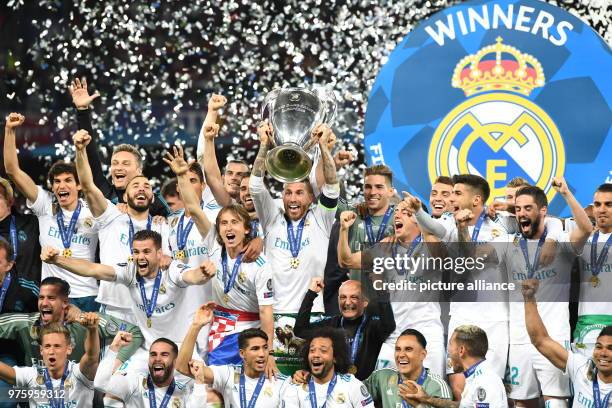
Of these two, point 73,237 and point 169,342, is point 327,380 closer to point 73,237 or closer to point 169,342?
point 169,342

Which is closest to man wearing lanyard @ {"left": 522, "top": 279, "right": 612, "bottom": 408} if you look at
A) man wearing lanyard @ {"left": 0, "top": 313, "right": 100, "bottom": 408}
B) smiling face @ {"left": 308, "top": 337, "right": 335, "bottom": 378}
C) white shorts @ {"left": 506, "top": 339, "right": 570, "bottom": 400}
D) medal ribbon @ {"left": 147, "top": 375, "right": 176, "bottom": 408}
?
white shorts @ {"left": 506, "top": 339, "right": 570, "bottom": 400}

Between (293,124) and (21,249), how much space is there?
158 cm

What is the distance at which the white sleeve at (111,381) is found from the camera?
6.23 metres

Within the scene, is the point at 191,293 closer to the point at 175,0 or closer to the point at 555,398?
the point at 555,398

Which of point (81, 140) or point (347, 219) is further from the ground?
point (81, 140)

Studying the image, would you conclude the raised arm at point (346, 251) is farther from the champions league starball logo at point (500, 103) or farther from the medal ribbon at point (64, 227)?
the champions league starball logo at point (500, 103)

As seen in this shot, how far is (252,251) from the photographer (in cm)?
646

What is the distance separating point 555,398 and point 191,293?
1.83 m

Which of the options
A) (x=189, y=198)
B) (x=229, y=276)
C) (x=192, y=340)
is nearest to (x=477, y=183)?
(x=229, y=276)

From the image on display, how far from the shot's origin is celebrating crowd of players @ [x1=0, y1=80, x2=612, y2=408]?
6.13 m

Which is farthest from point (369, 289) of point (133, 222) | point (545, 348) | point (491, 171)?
point (491, 171)

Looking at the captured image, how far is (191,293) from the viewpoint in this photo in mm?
6605

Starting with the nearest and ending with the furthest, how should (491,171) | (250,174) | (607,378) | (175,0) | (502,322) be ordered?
(607,378), (502,322), (250,174), (491,171), (175,0)

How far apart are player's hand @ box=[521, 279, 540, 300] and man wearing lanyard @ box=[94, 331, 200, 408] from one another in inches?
60.9
